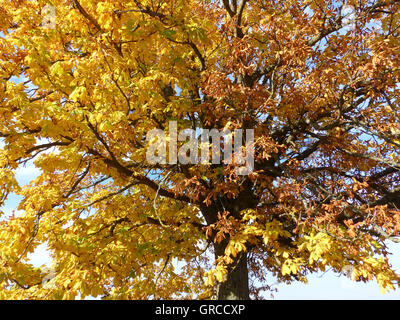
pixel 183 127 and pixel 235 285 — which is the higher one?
pixel 183 127

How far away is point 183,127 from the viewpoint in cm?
581

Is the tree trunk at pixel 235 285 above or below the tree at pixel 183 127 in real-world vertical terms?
below

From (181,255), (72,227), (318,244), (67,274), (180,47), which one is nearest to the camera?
(318,244)

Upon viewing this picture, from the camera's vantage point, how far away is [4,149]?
5000 millimetres

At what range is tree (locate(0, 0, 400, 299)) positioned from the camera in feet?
14.6

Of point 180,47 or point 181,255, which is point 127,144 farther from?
point 181,255

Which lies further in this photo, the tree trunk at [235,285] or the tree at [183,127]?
the tree trunk at [235,285]

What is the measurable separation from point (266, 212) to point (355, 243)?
2651mm

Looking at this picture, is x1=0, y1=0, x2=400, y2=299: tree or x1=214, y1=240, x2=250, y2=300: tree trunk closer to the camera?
x1=0, y1=0, x2=400, y2=299: tree

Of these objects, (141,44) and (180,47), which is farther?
(180,47)

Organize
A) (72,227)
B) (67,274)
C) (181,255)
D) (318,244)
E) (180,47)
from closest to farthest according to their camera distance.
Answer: (318,244), (67,274), (180,47), (72,227), (181,255)

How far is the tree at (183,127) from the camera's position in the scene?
445 centimetres

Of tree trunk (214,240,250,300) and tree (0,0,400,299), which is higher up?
tree (0,0,400,299)
